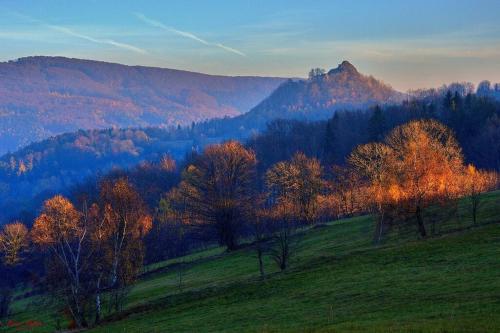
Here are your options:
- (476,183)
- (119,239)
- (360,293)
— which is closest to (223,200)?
(119,239)

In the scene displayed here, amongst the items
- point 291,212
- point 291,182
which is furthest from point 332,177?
point 291,212

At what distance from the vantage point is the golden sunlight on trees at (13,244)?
118 m

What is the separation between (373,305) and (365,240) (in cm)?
3008

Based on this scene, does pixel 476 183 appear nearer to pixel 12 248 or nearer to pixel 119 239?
pixel 119 239

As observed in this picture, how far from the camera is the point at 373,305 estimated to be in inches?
1240

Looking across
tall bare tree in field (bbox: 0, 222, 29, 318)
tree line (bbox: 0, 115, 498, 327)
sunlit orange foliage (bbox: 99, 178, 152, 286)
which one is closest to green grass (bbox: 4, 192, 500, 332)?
tree line (bbox: 0, 115, 498, 327)

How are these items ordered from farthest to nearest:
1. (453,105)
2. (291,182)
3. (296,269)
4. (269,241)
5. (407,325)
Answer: (453,105)
(291,182)
(269,241)
(296,269)
(407,325)

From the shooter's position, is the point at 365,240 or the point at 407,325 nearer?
the point at 407,325

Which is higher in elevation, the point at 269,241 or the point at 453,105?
the point at 453,105

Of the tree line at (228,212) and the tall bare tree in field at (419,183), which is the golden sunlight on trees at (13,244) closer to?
the tree line at (228,212)

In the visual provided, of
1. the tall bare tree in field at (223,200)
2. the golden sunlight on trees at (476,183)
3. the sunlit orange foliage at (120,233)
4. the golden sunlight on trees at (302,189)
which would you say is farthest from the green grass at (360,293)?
the golden sunlight on trees at (302,189)

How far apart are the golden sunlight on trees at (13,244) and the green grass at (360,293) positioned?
5797cm

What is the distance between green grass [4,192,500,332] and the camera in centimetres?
2719

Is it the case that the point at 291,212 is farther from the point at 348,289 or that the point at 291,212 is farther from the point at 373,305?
the point at 373,305
